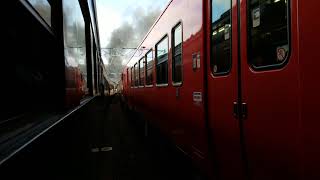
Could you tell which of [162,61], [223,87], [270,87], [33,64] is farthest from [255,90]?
[162,61]

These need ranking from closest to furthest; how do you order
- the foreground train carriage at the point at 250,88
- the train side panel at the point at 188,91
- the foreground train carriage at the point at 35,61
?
the foreground train carriage at the point at 250,88 < the train side panel at the point at 188,91 < the foreground train carriage at the point at 35,61

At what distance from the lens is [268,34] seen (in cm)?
248

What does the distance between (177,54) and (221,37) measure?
1843mm

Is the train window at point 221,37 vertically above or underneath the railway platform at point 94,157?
above

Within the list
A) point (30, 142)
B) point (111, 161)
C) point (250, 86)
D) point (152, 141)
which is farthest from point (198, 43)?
point (152, 141)

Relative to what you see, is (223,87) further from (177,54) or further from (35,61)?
(35,61)

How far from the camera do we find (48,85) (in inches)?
224

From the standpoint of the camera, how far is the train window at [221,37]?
3.14m

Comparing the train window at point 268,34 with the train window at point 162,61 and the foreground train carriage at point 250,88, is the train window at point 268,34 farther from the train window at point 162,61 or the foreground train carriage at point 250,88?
the train window at point 162,61

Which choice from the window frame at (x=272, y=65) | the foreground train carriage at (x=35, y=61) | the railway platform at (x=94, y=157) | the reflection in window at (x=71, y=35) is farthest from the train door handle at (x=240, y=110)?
the reflection in window at (x=71, y=35)

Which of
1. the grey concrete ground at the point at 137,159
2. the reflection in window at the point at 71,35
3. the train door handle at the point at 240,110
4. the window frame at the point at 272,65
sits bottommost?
the grey concrete ground at the point at 137,159

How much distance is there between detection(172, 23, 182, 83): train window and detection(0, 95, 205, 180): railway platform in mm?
1229

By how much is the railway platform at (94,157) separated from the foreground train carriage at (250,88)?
1.33 meters

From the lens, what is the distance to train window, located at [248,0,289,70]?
2291 mm
